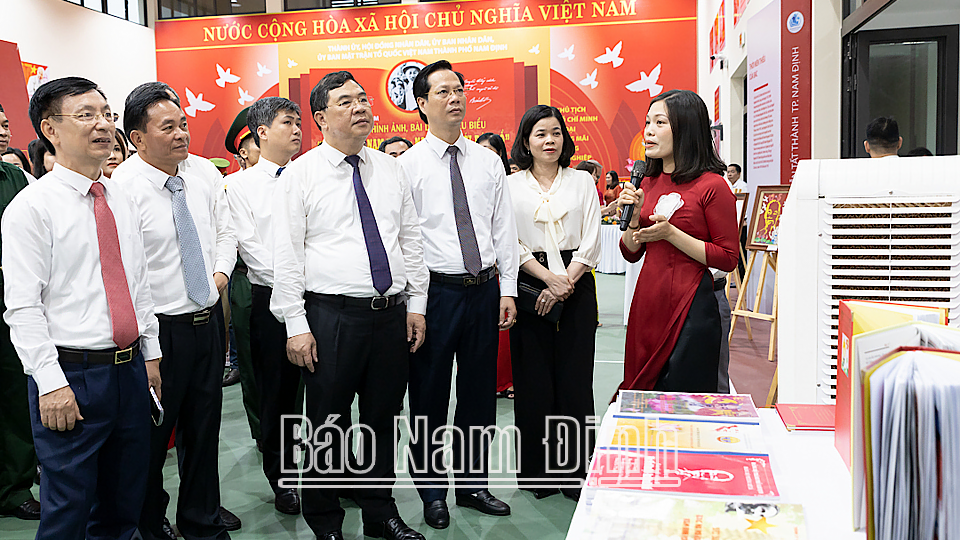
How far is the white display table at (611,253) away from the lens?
10020 mm

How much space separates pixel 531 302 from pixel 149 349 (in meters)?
1.42

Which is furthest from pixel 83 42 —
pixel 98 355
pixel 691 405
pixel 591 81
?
pixel 691 405

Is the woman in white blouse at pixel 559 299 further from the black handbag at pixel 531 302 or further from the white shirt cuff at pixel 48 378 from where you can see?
the white shirt cuff at pixel 48 378

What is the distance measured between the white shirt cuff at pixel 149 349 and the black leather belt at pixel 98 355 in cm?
8

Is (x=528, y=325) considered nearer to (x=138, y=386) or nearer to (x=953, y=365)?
(x=138, y=386)

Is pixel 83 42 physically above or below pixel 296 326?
above

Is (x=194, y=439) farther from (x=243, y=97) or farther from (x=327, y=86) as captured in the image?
(x=243, y=97)

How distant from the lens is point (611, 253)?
405 inches

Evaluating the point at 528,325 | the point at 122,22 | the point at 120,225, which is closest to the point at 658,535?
the point at 120,225

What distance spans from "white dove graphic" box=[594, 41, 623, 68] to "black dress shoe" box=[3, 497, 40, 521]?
1045cm

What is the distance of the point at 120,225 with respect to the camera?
76.8 inches

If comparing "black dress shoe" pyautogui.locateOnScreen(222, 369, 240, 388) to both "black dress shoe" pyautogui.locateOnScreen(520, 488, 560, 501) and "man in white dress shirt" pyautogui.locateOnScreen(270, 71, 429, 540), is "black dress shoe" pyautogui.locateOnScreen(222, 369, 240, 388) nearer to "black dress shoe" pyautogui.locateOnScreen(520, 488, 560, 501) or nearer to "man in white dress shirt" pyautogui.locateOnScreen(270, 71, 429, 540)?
"man in white dress shirt" pyautogui.locateOnScreen(270, 71, 429, 540)

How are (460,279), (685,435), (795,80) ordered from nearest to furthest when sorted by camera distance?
(685,435), (460,279), (795,80)
